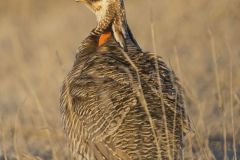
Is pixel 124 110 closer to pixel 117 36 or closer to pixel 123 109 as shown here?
pixel 123 109

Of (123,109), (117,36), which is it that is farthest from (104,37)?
(123,109)

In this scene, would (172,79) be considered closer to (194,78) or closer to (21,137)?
(21,137)

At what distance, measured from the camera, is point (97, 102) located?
237 inches

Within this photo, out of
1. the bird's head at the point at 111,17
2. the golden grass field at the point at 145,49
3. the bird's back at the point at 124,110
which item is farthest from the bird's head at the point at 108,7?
the bird's back at the point at 124,110

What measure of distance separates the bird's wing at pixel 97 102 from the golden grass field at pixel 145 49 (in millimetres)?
309

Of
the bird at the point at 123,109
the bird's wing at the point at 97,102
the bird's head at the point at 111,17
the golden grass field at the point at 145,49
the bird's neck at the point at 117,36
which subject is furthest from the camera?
the golden grass field at the point at 145,49

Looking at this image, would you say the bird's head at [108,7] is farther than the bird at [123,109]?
Yes

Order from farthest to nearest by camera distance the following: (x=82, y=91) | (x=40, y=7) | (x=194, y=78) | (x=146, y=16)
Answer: (x=40, y=7) → (x=146, y=16) → (x=194, y=78) → (x=82, y=91)

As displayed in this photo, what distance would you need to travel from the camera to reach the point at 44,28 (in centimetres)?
1639

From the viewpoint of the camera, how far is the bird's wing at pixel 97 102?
5.85 m

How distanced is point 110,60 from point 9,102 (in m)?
4.73

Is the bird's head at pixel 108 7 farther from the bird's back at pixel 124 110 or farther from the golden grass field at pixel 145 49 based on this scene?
the bird's back at pixel 124 110

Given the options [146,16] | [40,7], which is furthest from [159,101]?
[40,7]

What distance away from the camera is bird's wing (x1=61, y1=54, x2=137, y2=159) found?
230 inches
